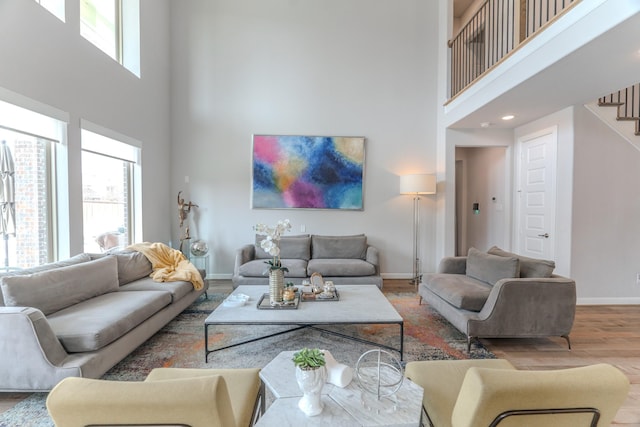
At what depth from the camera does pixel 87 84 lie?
3.44 meters

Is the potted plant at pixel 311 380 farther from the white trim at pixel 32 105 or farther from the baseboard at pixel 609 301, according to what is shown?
the baseboard at pixel 609 301

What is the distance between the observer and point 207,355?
2598 millimetres

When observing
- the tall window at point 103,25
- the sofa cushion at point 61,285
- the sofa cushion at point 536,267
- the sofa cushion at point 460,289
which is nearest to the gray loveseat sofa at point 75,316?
the sofa cushion at point 61,285

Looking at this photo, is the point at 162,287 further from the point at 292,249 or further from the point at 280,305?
the point at 292,249

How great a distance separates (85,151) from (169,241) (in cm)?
221

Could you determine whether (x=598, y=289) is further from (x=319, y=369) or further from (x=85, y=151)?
(x=85, y=151)

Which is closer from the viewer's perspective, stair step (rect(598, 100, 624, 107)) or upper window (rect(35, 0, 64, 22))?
upper window (rect(35, 0, 64, 22))

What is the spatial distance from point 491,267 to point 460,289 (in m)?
0.52

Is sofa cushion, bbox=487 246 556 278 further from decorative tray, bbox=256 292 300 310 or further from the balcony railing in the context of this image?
the balcony railing

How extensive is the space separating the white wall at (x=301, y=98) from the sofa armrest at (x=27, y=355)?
3457mm

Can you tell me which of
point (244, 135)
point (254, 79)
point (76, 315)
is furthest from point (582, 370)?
point (254, 79)

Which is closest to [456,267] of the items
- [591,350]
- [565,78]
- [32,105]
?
[591,350]

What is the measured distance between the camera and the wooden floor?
2.10 meters

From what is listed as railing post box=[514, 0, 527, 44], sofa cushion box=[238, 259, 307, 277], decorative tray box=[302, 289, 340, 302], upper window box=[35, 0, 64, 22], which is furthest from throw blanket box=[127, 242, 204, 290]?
railing post box=[514, 0, 527, 44]
